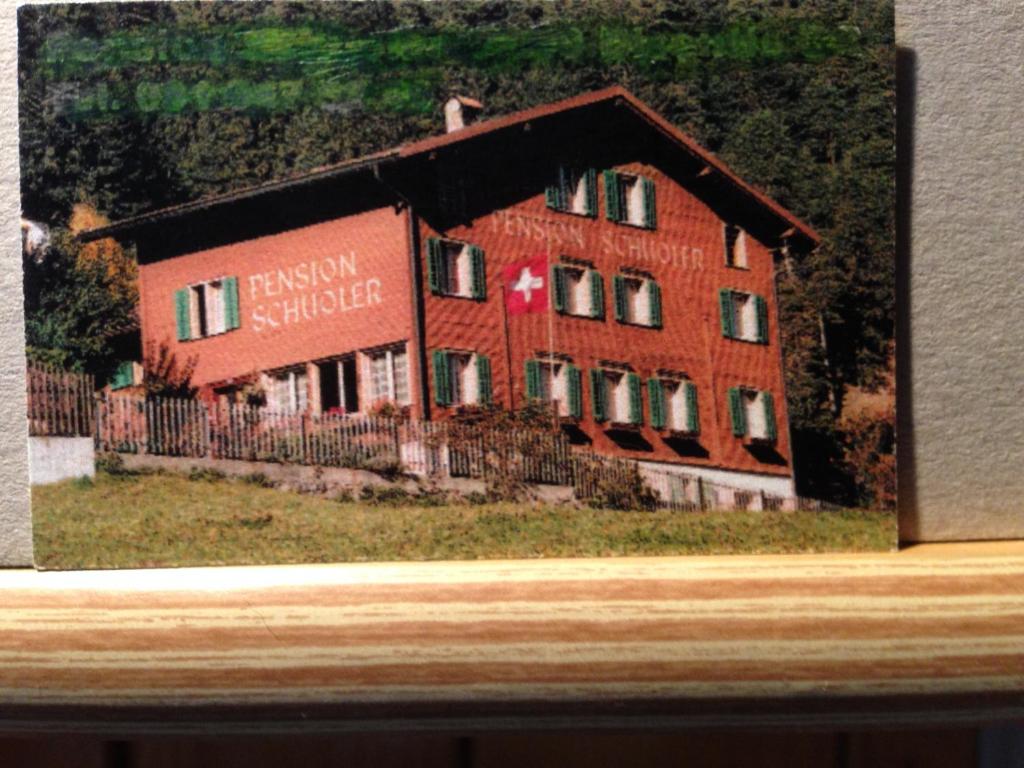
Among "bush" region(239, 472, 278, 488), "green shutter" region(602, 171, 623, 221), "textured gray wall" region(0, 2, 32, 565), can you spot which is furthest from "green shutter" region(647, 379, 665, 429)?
"textured gray wall" region(0, 2, 32, 565)

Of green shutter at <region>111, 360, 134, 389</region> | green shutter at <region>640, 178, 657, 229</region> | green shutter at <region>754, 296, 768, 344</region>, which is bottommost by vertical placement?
green shutter at <region>111, 360, 134, 389</region>

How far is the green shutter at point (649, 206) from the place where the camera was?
700 millimetres

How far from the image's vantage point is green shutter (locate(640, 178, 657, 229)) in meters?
0.70

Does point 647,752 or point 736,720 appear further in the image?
point 647,752

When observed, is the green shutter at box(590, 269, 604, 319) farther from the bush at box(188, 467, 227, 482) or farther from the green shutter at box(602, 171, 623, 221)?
the bush at box(188, 467, 227, 482)

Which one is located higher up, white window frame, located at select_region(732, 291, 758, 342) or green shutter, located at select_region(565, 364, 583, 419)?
white window frame, located at select_region(732, 291, 758, 342)

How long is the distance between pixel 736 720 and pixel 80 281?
17.7 inches

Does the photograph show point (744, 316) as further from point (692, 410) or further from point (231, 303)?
point (231, 303)

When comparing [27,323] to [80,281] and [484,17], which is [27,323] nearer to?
[80,281]

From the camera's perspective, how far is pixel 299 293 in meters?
0.69

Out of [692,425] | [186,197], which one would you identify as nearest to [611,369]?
[692,425]

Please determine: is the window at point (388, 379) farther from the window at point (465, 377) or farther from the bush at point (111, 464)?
the bush at point (111, 464)

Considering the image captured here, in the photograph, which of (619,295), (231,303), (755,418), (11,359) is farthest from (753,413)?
(11,359)

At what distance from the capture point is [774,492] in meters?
0.69
